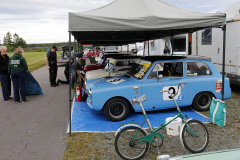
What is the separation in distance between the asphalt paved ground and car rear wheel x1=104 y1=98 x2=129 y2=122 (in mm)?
1145

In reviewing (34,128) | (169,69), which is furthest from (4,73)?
(169,69)

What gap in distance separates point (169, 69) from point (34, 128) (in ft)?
12.8

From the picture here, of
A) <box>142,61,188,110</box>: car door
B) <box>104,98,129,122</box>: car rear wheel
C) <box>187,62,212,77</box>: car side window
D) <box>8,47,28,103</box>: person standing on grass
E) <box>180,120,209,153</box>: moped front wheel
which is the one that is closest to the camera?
<box>180,120,209,153</box>: moped front wheel

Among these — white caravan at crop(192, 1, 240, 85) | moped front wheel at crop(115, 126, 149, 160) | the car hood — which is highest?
white caravan at crop(192, 1, 240, 85)

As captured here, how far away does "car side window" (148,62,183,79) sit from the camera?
20.5 feet

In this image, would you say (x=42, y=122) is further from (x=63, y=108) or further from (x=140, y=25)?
(x=140, y=25)

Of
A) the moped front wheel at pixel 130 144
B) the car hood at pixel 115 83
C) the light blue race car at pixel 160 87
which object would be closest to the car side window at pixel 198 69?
the light blue race car at pixel 160 87

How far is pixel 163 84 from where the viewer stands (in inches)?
240

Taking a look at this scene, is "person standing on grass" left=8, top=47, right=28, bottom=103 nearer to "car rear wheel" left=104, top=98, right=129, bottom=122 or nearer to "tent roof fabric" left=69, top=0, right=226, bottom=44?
"tent roof fabric" left=69, top=0, right=226, bottom=44

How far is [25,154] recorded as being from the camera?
14.1 feet

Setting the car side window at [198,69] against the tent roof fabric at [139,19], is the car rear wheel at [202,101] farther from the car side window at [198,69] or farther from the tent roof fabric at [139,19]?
the tent roof fabric at [139,19]

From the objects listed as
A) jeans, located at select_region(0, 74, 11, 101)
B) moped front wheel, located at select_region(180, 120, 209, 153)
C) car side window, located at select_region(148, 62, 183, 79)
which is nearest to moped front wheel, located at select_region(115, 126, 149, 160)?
moped front wheel, located at select_region(180, 120, 209, 153)

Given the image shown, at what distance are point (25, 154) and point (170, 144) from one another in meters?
2.79

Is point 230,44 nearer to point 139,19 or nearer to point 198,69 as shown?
point 198,69
